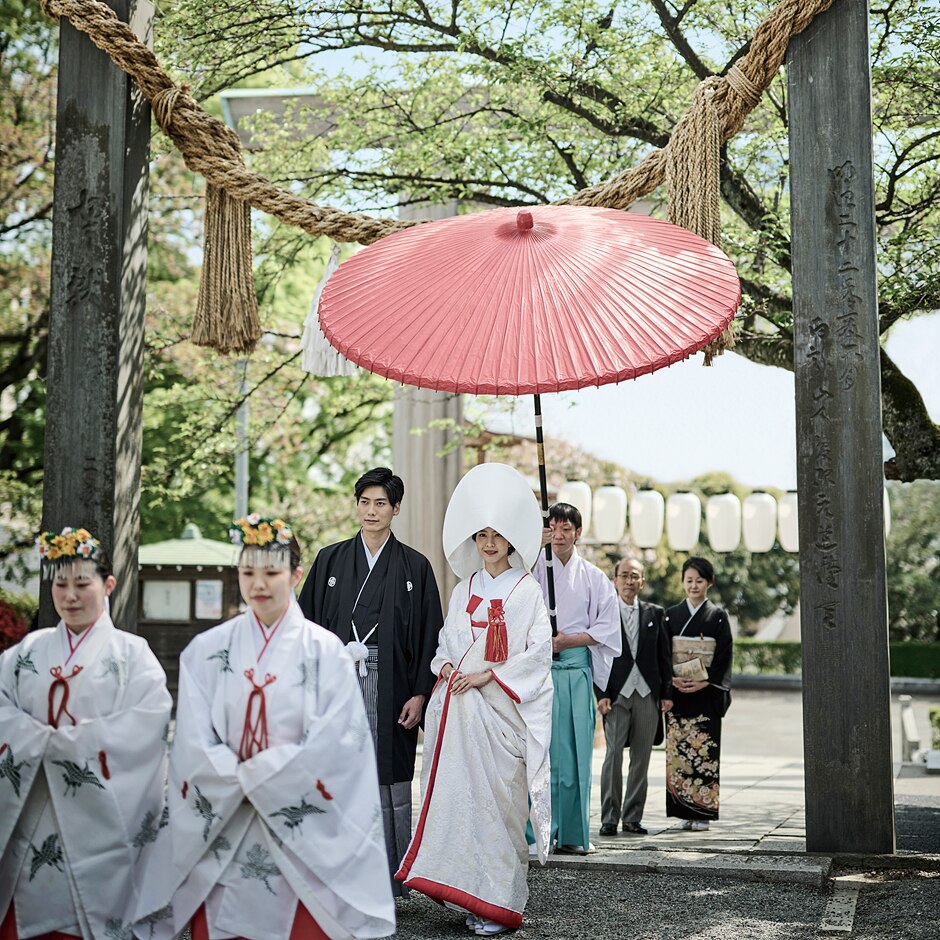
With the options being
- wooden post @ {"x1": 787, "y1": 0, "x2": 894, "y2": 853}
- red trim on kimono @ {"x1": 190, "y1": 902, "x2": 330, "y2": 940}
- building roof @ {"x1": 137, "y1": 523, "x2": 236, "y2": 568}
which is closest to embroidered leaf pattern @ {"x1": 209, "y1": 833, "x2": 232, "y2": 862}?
red trim on kimono @ {"x1": 190, "y1": 902, "x2": 330, "y2": 940}

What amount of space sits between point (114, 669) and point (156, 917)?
2.42 feet

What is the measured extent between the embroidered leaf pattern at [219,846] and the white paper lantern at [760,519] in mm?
10455

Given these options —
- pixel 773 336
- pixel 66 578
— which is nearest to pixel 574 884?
pixel 66 578

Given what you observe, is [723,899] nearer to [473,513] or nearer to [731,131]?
[473,513]

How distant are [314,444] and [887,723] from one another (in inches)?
532

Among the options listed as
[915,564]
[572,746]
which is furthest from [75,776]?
[915,564]

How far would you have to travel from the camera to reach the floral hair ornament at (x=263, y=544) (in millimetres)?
3439

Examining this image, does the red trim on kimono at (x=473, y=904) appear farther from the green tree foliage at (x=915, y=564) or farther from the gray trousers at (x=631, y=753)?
the green tree foliage at (x=915, y=564)

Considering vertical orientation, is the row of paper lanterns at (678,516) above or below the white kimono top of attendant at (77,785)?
above

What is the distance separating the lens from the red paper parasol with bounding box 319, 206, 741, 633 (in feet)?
13.5

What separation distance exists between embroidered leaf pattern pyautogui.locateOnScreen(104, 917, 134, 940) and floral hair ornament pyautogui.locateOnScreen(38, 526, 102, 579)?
106cm

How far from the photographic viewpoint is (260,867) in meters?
3.30

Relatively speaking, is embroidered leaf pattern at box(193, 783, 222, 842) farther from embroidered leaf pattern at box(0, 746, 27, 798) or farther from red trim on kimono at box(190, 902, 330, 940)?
embroidered leaf pattern at box(0, 746, 27, 798)

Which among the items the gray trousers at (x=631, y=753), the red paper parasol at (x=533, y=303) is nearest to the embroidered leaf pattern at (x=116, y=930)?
the red paper parasol at (x=533, y=303)
